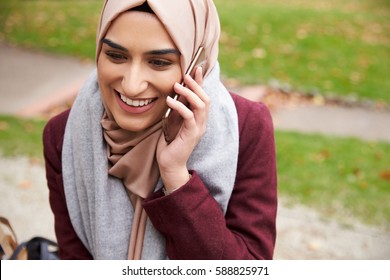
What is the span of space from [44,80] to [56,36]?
71.2 inches

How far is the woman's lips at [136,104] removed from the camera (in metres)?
1.66

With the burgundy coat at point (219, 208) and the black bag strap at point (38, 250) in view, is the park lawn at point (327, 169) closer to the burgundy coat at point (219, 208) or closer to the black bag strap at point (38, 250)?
the burgundy coat at point (219, 208)

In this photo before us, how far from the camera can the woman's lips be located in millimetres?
1660

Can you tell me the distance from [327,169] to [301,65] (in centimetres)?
345

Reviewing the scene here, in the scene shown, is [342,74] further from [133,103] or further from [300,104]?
[133,103]

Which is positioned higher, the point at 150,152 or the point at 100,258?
the point at 150,152

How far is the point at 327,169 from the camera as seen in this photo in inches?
191

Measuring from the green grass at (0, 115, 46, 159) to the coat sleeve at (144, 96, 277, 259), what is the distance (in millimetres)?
3465

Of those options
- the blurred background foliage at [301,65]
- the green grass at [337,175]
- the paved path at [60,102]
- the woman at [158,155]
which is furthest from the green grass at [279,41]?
the woman at [158,155]

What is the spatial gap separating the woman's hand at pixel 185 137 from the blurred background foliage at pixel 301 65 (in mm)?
2708

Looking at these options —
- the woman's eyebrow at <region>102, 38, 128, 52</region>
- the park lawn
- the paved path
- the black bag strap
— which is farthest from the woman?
the park lawn

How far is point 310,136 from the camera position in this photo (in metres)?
5.64

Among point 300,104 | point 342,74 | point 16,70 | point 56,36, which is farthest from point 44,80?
point 342,74

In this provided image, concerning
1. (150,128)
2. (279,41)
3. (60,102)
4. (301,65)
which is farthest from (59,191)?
(279,41)
